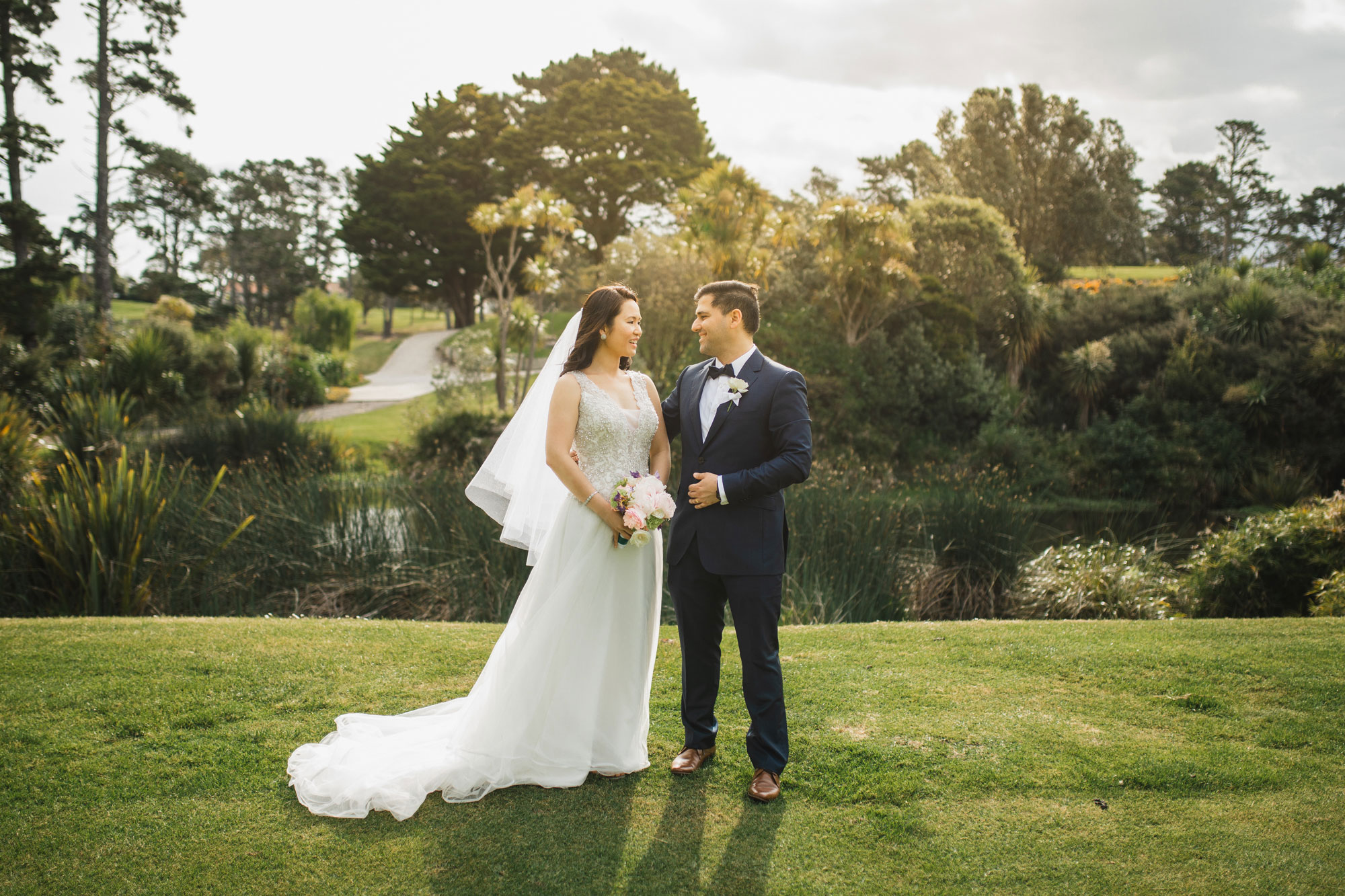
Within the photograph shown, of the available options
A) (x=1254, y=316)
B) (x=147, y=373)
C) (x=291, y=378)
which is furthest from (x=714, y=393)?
(x=291, y=378)

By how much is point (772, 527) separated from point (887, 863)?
4.06 ft

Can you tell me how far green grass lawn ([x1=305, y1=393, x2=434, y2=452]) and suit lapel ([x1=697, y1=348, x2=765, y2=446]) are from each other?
13.1m

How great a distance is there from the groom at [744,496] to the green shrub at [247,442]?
906 cm

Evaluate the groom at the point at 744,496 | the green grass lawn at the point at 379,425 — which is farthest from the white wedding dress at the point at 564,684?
the green grass lawn at the point at 379,425

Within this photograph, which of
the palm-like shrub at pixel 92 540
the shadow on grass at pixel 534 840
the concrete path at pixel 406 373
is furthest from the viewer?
the concrete path at pixel 406 373

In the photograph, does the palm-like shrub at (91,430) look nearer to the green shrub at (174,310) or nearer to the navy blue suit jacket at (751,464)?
the navy blue suit jacket at (751,464)

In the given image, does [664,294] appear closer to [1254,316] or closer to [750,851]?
[1254,316]

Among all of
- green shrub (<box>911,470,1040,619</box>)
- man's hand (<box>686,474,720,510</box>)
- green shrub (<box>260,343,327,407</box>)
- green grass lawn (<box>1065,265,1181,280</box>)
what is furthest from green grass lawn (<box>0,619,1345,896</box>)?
green grass lawn (<box>1065,265,1181,280</box>)

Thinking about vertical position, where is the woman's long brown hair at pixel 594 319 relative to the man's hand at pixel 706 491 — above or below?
above

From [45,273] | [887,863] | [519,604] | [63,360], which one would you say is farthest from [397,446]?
[887,863]

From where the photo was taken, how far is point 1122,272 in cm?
3122

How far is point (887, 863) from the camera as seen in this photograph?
279cm

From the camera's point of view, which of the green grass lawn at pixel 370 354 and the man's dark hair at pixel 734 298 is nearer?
the man's dark hair at pixel 734 298

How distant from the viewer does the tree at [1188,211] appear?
4803 cm
